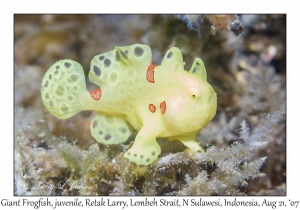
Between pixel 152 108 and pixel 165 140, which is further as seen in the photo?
pixel 165 140

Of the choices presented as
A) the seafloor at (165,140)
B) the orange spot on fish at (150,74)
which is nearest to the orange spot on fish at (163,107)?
the orange spot on fish at (150,74)

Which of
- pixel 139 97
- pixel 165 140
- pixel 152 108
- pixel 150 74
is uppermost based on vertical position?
pixel 150 74

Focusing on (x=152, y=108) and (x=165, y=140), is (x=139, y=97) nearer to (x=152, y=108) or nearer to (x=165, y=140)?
(x=152, y=108)

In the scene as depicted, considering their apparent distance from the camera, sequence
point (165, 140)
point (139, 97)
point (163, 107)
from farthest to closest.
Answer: point (165, 140) → point (139, 97) → point (163, 107)

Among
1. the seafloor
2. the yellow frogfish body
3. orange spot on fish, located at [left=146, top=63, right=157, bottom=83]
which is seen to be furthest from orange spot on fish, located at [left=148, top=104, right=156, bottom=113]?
the seafloor

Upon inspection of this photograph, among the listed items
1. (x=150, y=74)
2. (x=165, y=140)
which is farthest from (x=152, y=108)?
(x=165, y=140)

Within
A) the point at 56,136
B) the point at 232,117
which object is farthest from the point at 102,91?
the point at 232,117

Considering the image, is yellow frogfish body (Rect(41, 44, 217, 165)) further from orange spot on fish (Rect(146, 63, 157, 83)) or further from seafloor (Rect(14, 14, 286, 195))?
seafloor (Rect(14, 14, 286, 195))

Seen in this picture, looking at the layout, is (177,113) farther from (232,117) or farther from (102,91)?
(232,117)

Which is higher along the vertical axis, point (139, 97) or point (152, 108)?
point (139, 97)
